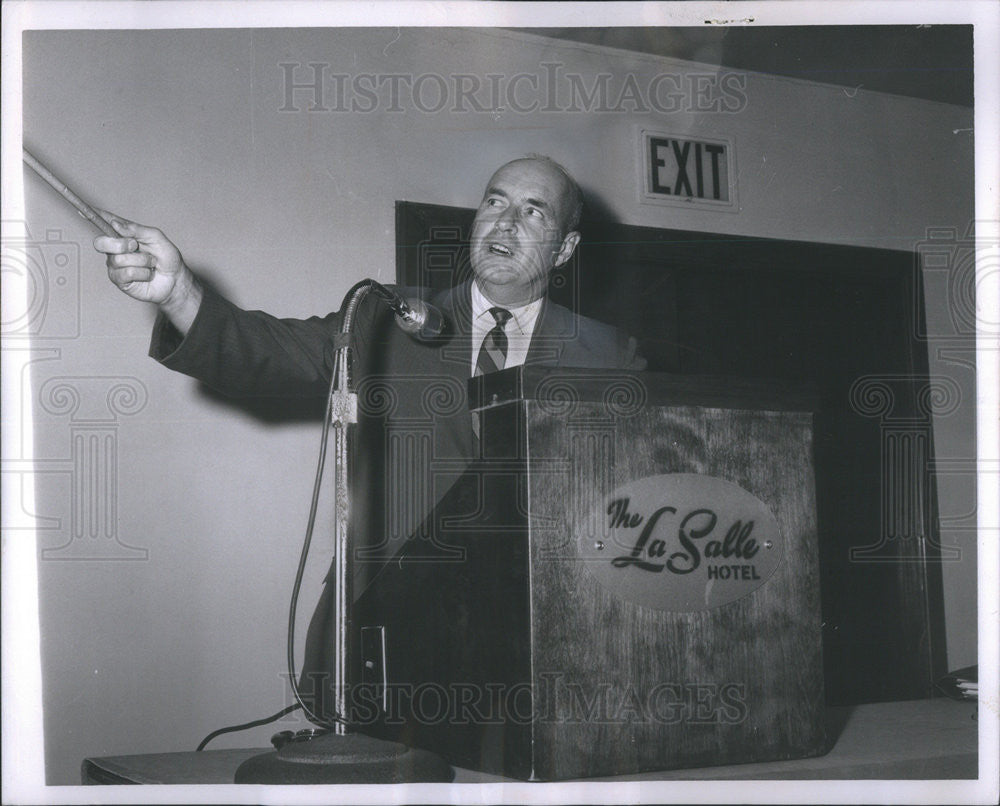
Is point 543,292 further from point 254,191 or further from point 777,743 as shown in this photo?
point 777,743

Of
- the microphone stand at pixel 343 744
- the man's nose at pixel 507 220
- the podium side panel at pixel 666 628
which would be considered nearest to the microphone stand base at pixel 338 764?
the microphone stand at pixel 343 744

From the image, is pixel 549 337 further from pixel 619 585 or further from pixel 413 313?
pixel 619 585

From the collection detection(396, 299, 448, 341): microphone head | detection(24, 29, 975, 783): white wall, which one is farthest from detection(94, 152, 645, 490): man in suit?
detection(396, 299, 448, 341): microphone head

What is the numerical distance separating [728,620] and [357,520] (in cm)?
59

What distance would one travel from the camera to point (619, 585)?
92 centimetres

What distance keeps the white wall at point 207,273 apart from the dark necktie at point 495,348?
1.02 ft

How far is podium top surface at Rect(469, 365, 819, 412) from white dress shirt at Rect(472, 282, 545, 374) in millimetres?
387

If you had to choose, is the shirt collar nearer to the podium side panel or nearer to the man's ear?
the man's ear

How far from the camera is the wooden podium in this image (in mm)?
894

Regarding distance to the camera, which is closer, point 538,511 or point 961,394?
point 538,511

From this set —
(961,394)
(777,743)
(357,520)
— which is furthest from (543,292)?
(961,394)

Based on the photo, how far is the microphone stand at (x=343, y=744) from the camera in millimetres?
905

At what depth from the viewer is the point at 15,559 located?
116cm

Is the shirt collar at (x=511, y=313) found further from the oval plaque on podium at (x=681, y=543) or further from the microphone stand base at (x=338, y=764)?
the microphone stand base at (x=338, y=764)
